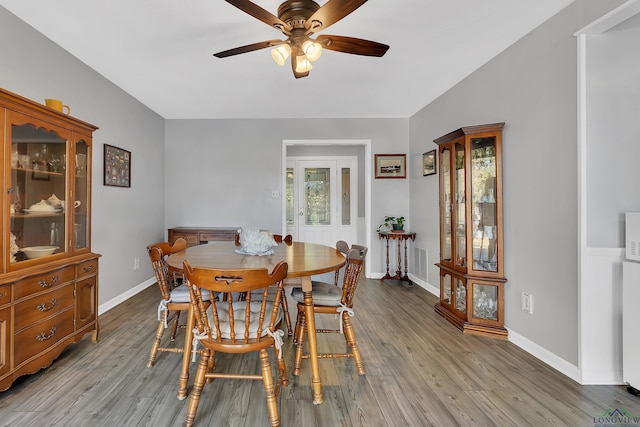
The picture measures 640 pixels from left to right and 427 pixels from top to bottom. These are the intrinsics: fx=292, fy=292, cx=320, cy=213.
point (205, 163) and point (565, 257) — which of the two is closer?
point (565, 257)

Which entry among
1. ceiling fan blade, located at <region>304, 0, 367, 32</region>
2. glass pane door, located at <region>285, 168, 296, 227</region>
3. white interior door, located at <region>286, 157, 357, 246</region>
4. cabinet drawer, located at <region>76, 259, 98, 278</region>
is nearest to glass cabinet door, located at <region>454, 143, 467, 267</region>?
ceiling fan blade, located at <region>304, 0, 367, 32</region>

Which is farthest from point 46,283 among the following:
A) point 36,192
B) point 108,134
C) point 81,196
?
point 108,134

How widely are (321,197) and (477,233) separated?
3.63 m

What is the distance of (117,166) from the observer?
11.1ft

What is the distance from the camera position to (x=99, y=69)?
293 centimetres

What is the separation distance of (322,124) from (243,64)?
1.89 meters

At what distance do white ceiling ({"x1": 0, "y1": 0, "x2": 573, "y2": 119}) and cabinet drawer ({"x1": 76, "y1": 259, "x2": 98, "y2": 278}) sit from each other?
5.92ft

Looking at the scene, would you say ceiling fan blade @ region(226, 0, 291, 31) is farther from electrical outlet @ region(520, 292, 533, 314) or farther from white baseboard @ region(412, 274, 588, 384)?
white baseboard @ region(412, 274, 588, 384)

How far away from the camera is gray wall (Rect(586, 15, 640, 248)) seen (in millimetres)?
1840

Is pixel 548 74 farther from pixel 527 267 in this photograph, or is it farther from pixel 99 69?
pixel 99 69

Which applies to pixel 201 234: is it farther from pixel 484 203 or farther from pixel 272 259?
pixel 484 203

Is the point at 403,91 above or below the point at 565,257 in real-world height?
above

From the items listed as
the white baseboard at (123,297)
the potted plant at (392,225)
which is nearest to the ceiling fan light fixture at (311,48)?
the potted plant at (392,225)

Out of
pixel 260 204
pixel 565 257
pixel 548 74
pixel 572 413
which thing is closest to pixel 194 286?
pixel 572 413
